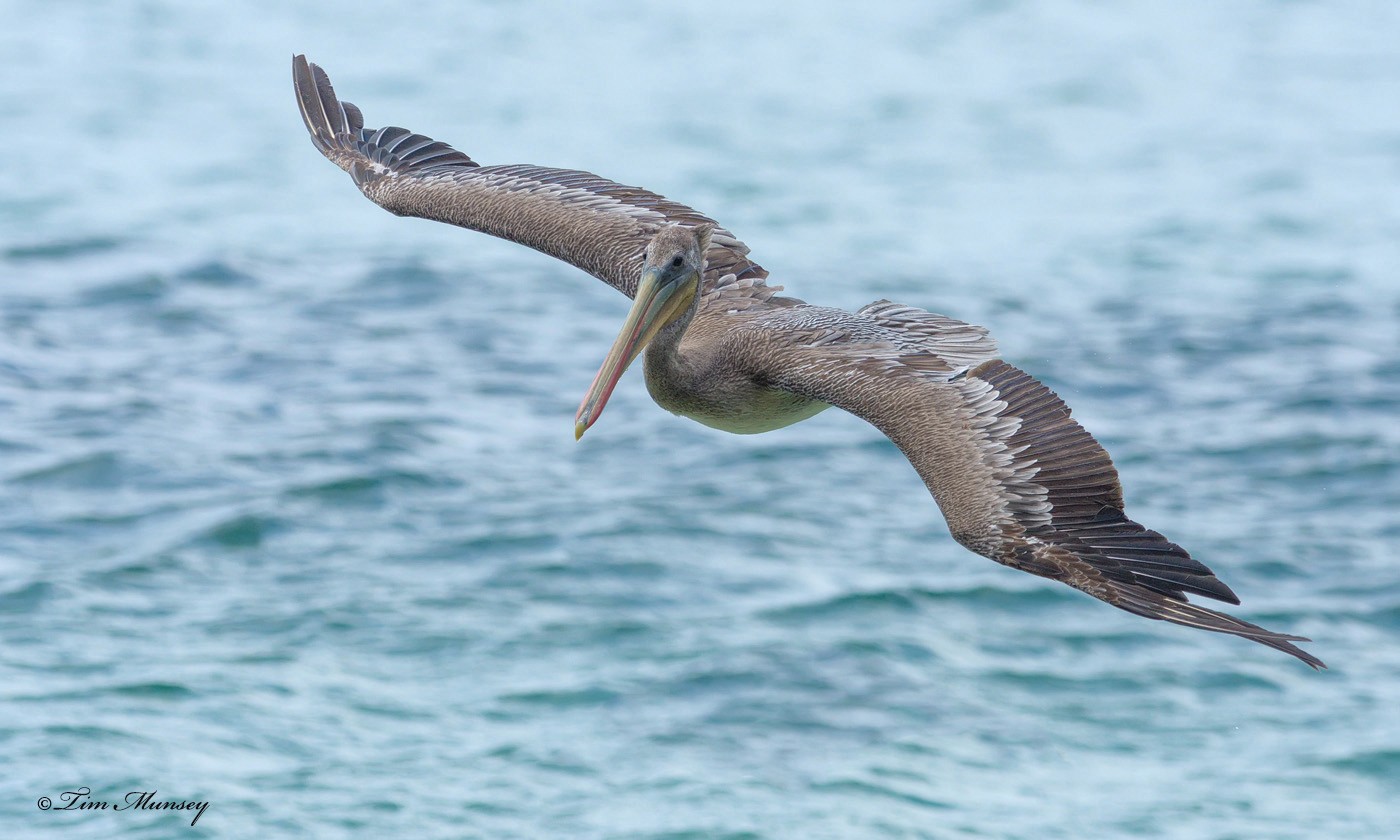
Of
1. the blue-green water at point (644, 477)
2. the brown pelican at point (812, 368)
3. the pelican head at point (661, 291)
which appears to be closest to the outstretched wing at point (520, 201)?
the brown pelican at point (812, 368)

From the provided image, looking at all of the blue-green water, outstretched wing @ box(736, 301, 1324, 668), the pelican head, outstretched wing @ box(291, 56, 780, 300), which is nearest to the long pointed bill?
the pelican head

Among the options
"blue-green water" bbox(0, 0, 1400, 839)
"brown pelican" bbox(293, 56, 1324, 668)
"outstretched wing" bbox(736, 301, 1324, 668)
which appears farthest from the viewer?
"blue-green water" bbox(0, 0, 1400, 839)

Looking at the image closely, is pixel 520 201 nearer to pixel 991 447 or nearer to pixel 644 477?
pixel 991 447

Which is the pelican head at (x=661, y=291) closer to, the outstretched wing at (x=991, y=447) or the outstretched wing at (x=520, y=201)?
the outstretched wing at (x=991, y=447)

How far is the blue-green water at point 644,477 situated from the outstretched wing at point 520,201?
12.1 feet

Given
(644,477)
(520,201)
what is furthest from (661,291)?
(644,477)

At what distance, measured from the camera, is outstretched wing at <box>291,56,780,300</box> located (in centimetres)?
981

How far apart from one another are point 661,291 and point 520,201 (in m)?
1.81

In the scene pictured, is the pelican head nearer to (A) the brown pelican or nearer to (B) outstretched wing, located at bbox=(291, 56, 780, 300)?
(A) the brown pelican

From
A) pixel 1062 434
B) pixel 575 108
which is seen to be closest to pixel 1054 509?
pixel 1062 434

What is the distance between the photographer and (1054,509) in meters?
7.51

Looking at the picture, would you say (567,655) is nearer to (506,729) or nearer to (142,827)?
(506,729)

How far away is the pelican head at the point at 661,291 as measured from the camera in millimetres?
8414

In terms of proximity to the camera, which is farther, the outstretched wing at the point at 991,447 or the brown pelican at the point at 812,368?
the brown pelican at the point at 812,368
